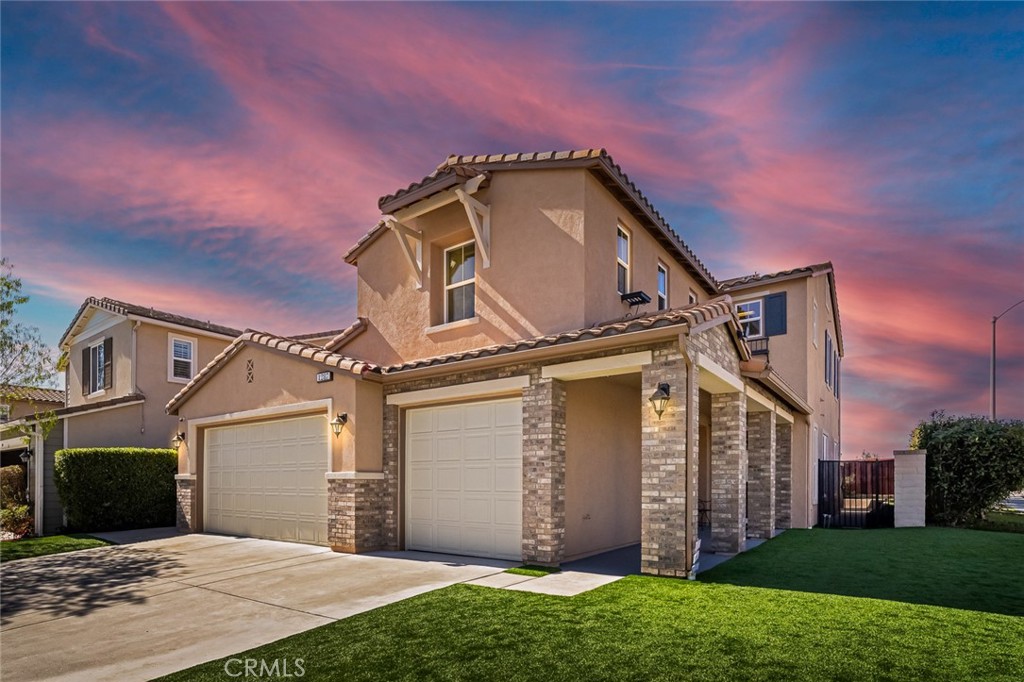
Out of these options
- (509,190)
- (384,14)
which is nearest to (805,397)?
(509,190)

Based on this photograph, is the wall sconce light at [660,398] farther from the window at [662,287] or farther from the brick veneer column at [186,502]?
the brick veneer column at [186,502]

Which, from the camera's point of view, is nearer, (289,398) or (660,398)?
(660,398)

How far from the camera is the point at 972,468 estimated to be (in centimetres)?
1672

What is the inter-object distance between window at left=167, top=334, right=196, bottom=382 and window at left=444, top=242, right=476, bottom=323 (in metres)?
12.9

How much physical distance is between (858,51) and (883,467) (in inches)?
516

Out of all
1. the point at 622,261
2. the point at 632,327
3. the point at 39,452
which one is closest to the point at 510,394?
the point at 632,327

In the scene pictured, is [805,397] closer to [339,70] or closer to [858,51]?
[858,51]

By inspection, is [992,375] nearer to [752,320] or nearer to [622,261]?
[752,320]

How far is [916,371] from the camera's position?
18.5 metres

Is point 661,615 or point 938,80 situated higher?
point 938,80

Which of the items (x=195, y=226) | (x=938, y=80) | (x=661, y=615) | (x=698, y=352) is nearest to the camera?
(x=661, y=615)

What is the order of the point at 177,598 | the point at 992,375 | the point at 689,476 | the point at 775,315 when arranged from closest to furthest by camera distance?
1. the point at 177,598
2. the point at 689,476
3. the point at 775,315
4. the point at 992,375

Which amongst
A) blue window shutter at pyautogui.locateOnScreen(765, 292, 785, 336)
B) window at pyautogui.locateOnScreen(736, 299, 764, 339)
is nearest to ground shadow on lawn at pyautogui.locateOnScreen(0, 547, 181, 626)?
window at pyautogui.locateOnScreen(736, 299, 764, 339)
